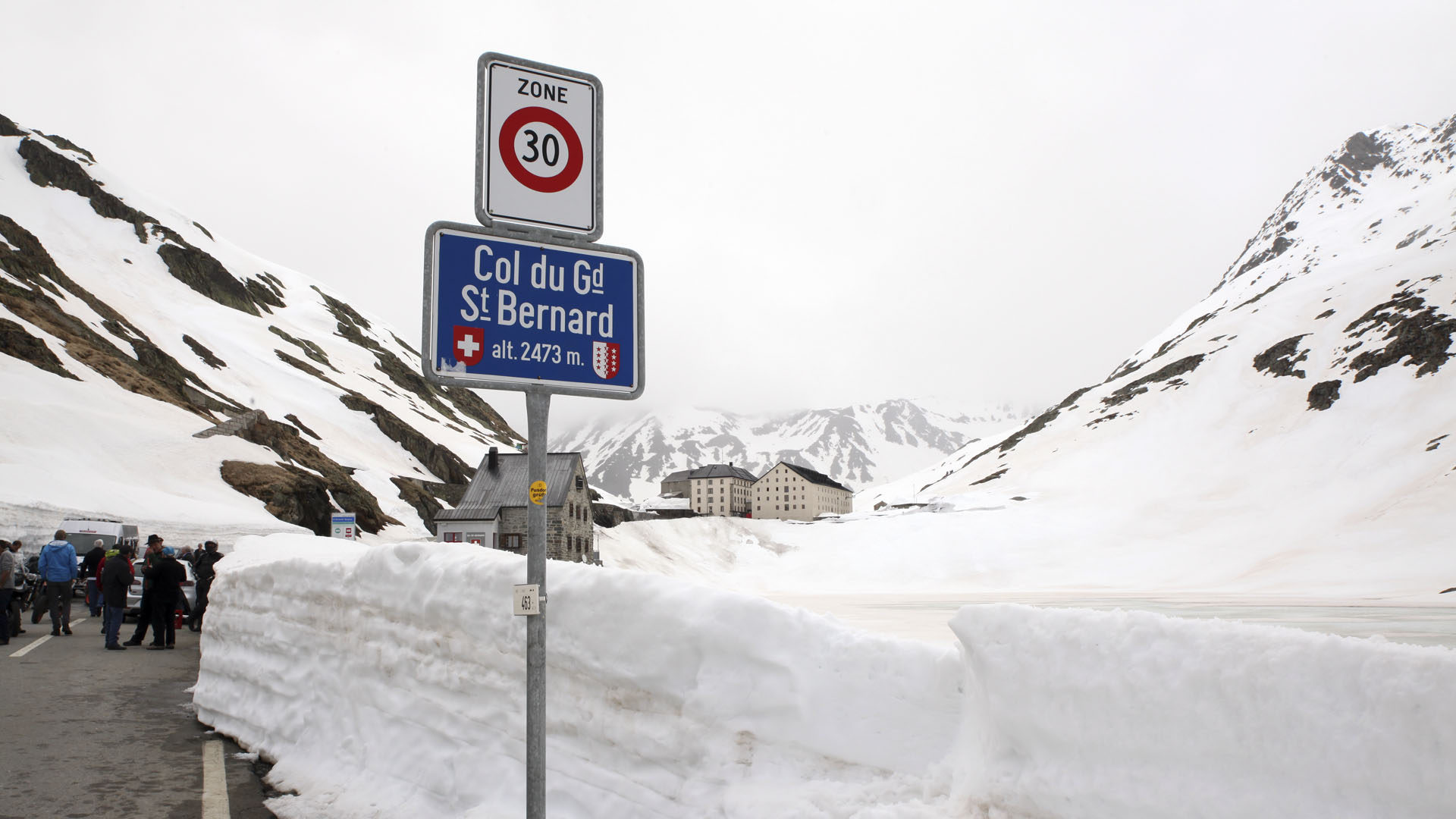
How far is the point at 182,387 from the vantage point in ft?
197

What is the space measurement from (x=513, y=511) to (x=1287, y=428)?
6010cm

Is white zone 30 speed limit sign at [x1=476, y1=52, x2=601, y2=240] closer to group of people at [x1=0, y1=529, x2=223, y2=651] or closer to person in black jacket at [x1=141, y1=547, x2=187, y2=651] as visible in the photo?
group of people at [x1=0, y1=529, x2=223, y2=651]

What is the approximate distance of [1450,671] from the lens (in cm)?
253

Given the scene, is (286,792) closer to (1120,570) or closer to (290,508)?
(290,508)

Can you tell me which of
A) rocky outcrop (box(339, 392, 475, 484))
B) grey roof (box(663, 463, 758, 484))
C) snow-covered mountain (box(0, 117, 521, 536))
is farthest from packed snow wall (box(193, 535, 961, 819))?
grey roof (box(663, 463, 758, 484))

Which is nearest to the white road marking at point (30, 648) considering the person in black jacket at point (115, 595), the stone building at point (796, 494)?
the person in black jacket at point (115, 595)

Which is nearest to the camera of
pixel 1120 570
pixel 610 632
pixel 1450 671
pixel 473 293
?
pixel 1450 671

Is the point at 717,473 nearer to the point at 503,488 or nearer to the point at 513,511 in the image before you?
the point at 503,488

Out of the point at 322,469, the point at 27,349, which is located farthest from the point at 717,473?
the point at 27,349

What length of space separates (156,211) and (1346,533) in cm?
14595

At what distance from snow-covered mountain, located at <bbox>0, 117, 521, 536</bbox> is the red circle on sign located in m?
36.7

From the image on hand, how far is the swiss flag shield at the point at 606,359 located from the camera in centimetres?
361

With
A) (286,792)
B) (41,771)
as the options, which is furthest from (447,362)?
(41,771)

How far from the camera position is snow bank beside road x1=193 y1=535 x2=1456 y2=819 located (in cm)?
273
